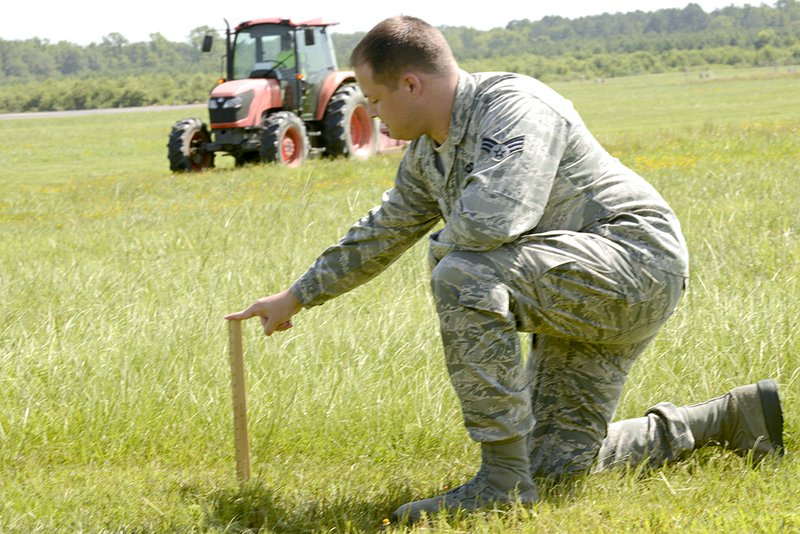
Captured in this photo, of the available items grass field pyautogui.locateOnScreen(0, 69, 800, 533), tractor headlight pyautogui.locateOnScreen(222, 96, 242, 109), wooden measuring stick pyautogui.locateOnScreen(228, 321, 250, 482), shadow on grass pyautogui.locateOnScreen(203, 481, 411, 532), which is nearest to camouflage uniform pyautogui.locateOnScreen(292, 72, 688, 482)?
grass field pyautogui.locateOnScreen(0, 69, 800, 533)

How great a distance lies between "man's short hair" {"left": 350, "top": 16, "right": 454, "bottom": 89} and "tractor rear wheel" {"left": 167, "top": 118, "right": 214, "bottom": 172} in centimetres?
1398

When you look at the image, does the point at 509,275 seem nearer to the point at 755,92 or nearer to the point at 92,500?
the point at 92,500

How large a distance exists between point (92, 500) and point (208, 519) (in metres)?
0.42

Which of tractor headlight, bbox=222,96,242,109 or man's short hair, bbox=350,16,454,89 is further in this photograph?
tractor headlight, bbox=222,96,242,109

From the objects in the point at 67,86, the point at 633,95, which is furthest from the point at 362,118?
the point at 67,86

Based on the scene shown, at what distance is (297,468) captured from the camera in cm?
357

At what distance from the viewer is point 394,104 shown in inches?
120

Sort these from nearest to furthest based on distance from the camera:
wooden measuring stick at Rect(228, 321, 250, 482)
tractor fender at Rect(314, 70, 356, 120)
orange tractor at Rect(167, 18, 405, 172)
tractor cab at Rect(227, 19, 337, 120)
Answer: wooden measuring stick at Rect(228, 321, 250, 482) < orange tractor at Rect(167, 18, 405, 172) < tractor cab at Rect(227, 19, 337, 120) < tractor fender at Rect(314, 70, 356, 120)

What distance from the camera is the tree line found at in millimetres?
67188

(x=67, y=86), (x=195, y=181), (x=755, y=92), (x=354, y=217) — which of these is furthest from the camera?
(x=67, y=86)

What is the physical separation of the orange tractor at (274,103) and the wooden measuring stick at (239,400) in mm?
12749

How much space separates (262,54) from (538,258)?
15.1 metres

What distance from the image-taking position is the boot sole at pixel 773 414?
3391mm

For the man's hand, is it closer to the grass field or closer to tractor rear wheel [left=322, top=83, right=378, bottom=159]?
the grass field
